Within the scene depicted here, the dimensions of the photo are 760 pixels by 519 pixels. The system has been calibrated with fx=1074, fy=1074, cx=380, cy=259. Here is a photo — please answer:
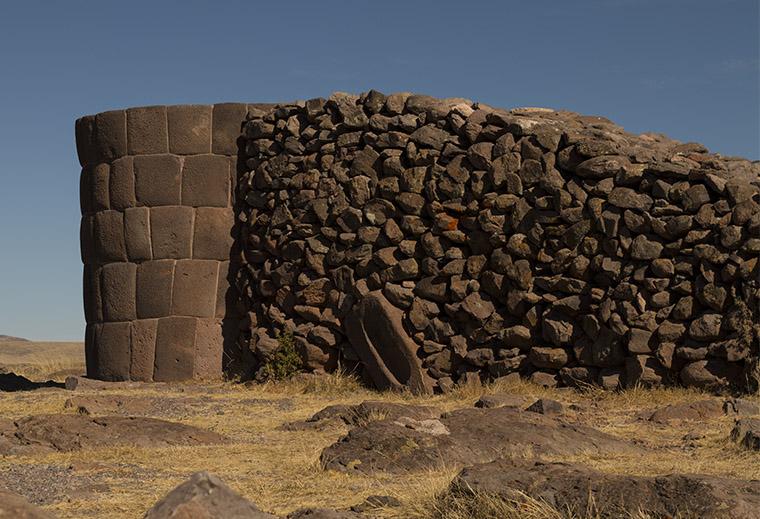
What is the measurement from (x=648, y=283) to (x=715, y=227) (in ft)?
2.60

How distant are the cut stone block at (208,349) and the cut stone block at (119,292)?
0.85 metres

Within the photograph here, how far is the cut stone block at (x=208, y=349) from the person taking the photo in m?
12.9

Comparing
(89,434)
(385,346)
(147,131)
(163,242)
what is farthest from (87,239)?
(89,434)

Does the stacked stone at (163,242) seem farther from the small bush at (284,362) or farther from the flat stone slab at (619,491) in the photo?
the flat stone slab at (619,491)

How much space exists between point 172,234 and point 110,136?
5.05 ft

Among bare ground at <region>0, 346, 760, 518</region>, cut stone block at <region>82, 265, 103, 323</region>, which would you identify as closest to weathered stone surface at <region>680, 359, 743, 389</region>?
bare ground at <region>0, 346, 760, 518</region>

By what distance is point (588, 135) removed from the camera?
11.0 m

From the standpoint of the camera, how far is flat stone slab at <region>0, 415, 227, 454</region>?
7570 millimetres

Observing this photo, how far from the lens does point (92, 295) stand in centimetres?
1352

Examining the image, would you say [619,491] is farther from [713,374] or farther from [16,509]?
[713,374]

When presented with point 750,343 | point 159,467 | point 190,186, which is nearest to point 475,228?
point 750,343

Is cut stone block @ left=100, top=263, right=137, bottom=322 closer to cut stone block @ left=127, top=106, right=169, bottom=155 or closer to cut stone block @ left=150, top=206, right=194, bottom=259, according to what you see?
cut stone block @ left=150, top=206, right=194, bottom=259

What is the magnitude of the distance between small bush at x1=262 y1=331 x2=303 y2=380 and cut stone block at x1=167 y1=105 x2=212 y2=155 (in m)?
2.61

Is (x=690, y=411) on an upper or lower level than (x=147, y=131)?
lower
